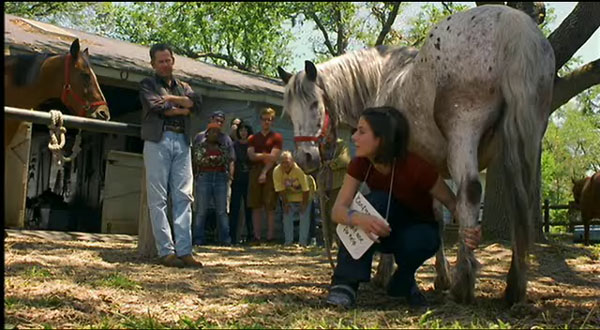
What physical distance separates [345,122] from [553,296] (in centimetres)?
207

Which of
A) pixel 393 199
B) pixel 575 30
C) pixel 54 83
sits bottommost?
pixel 393 199

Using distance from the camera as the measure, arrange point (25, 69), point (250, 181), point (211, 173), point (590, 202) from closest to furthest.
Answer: point (25, 69) < point (211, 173) < point (250, 181) < point (590, 202)

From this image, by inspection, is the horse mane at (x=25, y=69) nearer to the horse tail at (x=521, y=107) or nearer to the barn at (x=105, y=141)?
the barn at (x=105, y=141)

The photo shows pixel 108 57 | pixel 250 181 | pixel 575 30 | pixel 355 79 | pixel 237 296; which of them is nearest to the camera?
pixel 237 296

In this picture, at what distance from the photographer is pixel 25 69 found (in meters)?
6.94

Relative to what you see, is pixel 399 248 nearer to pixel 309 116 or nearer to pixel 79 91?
pixel 309 116

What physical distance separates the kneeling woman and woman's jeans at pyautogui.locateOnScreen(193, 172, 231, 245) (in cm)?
524

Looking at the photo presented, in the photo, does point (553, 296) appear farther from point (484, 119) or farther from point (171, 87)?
point (171, 87)

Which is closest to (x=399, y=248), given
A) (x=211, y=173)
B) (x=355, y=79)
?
(x=355, y=79)

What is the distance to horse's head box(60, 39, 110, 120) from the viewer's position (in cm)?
713

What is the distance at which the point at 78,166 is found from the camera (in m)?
14.0

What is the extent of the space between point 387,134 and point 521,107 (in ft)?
2.54

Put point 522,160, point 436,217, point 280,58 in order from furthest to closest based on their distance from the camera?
point 280,58 < point 436,217 < point 522,160

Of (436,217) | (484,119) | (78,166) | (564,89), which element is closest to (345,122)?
(436,217)
